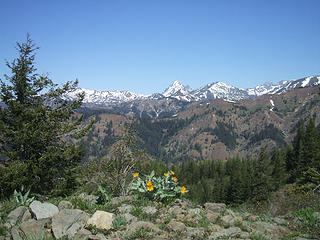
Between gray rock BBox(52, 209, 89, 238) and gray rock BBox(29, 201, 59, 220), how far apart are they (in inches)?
11.6

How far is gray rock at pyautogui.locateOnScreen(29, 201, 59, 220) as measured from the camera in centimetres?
563

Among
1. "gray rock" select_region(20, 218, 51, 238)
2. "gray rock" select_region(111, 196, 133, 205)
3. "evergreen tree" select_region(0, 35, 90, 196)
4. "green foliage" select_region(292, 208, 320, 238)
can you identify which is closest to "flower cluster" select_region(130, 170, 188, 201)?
"gray rock" select_region(111, 196, 133, 205)

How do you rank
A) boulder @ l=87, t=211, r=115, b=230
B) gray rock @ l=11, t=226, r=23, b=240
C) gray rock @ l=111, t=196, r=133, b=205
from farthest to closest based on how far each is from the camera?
gray rock @ l=111, t=196, r=133, b=205
boulder @ l=87, t=211, r=115, b=230
gray rock @ l=11, t=226, r=23, b=240

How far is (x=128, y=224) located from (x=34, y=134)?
488 inches

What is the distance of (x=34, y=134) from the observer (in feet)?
51.1

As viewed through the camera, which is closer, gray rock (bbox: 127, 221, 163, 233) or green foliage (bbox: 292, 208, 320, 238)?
gray rock (bbox: 127, 221, 163, 233)

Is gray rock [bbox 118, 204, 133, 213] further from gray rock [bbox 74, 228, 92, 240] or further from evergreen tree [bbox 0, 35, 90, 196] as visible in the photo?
evergreen tree [bbox 0, 35, 90, 196]

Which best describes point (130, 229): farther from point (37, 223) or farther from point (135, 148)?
point (135, 148)

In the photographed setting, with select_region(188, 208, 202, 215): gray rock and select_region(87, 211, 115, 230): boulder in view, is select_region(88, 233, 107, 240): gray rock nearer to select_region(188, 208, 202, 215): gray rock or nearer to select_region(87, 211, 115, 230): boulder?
select_region(87, 211, 115, 230): boulder

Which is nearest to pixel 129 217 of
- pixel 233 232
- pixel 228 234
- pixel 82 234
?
pixel 82 234

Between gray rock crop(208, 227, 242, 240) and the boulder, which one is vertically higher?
the boulder

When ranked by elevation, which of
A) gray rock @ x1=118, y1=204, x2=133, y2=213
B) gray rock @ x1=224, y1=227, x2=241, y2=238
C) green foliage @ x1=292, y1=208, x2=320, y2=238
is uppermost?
gray rock @ x1=118, y1=204, x2=133, y2=213

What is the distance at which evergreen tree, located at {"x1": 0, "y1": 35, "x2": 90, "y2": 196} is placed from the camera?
51.2 ft

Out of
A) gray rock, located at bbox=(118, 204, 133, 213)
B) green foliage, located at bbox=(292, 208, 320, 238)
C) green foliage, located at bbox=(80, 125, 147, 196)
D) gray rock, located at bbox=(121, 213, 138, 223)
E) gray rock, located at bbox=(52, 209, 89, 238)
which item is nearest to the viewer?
gray rock, located at bbox=(52, 209, 89, 238)
